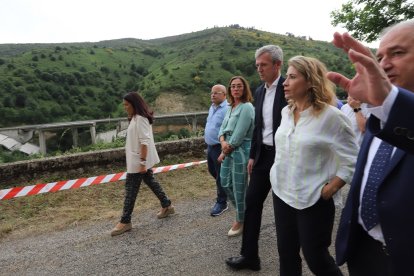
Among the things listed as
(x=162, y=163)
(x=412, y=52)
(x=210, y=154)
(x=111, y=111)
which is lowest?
(x=111, y=111)

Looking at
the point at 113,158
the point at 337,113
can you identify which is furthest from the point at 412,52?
the point at 113,158

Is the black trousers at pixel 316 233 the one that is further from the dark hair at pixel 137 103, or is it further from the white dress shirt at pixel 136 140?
the dark hair at pixel 137 103

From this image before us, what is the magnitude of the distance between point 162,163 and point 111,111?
50238 mm

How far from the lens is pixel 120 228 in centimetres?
415

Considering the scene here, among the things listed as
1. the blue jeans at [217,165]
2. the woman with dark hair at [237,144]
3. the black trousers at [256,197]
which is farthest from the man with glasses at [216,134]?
the black trousers at [256,197]

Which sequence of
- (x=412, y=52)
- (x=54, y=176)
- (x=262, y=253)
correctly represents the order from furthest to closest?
1. (x=54, y=176)
2. (x=262, y=253)
3. (x=412, y=52)

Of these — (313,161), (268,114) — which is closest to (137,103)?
(268,114)

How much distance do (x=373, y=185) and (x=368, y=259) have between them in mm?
395

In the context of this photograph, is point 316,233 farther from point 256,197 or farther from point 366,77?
point 366,77

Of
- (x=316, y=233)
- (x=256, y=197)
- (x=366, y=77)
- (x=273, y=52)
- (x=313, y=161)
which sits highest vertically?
(x=273, y=52)

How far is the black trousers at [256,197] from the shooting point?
297cm

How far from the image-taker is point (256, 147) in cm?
320

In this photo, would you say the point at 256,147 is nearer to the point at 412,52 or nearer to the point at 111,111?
the point at 412,52

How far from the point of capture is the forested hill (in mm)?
48562
